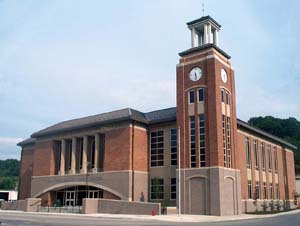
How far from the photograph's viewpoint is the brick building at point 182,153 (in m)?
37.9

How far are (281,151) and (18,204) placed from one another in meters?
40.1

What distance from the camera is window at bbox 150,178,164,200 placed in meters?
42.8

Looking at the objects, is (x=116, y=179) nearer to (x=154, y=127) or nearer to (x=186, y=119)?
(x=154, y=127)

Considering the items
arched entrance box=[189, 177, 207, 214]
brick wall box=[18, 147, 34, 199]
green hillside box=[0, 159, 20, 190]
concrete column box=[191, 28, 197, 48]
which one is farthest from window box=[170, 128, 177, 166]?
green hillside box=[0, 159, 20, 190]

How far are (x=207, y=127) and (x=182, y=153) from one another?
13.0 feet

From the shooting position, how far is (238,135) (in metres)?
44.1

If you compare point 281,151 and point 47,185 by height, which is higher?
point 281,151

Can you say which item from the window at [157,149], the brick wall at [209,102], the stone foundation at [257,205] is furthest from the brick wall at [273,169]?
the window at [157,149]

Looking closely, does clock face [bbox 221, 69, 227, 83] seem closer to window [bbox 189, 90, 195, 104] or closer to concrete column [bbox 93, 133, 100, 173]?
window [bbox 189, 90, 195, 104]

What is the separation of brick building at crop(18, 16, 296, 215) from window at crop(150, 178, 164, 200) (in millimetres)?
116

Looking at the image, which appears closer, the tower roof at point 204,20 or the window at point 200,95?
the window at point 200,95

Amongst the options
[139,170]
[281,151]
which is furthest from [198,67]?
[281,151]

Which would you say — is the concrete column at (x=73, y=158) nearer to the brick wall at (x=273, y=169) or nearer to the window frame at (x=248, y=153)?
the brick wall at (x=273, y=169)

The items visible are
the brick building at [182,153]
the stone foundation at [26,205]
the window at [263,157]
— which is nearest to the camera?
the brick building at [182,153]
